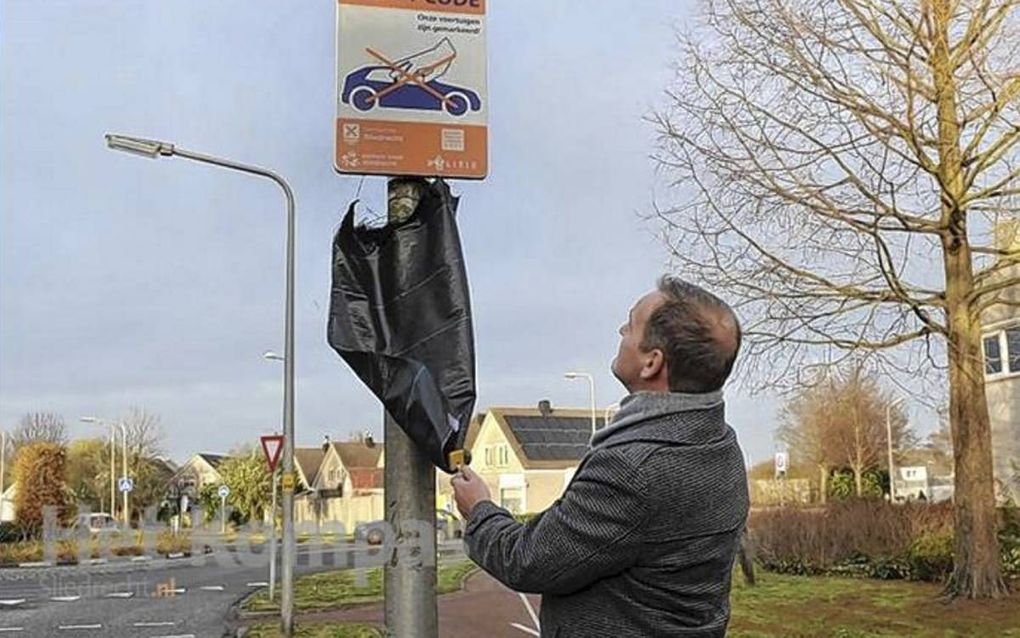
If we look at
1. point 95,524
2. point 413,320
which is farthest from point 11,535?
point 413,320

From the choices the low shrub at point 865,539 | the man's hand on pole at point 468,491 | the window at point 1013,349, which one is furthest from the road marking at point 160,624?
the window at point 1013,349

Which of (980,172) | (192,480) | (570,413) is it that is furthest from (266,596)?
(192,480)

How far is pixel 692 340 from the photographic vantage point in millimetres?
1986

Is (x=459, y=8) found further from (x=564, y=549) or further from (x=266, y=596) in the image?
(x=266, y=596)

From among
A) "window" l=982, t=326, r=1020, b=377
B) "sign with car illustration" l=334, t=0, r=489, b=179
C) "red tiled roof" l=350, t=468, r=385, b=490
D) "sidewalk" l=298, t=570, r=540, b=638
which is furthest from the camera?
"red tiled roof" l=350, t=468, r=385, b=490

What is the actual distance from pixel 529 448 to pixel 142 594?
31.5 m

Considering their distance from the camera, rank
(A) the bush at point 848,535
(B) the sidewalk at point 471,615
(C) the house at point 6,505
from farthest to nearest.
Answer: (C) the house at point 6,505, (A) the bush at point 848,535, (B) the sidewalk at point 471,615

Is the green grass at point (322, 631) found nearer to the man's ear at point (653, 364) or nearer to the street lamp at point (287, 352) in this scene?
the street lamp at point (287, 352)

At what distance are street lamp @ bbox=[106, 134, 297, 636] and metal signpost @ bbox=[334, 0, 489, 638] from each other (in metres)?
10.6

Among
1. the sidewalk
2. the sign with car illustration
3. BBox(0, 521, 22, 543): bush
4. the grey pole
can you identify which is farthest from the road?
BBox(0, 521, 22, 543): bush

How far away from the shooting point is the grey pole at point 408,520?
281cm

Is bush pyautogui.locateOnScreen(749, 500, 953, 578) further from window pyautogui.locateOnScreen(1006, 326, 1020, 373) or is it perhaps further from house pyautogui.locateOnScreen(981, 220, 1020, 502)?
window pyautogui.locateOnScreen(1006, 326, 1020, 373)

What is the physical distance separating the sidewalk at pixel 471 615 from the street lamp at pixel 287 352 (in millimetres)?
→ 1225

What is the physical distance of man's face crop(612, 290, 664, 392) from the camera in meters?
2.02
